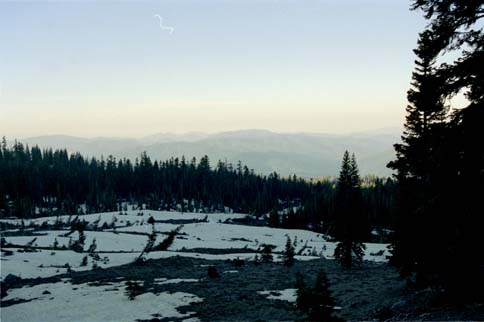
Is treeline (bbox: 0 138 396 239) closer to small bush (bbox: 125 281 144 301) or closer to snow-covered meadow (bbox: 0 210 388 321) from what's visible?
snow-covered meadow (bbox: 0 210 388 321)

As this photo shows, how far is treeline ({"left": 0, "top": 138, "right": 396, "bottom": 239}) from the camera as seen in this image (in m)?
112

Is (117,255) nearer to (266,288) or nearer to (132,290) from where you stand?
(132,290)

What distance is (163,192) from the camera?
140750mm

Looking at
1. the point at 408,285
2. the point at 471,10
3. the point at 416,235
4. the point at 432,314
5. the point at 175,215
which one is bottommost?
the point at 175,215

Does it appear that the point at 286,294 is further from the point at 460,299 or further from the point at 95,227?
the point at 95,227

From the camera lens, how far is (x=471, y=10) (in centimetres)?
1127

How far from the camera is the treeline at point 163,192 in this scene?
112438 millimetres

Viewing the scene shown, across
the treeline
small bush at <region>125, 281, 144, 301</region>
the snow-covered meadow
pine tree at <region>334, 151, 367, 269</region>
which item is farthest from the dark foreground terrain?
the treeline

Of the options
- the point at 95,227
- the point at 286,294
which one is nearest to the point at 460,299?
the point at 286,294

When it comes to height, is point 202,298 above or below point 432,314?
below

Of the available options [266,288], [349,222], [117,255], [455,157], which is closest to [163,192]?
[117,255]

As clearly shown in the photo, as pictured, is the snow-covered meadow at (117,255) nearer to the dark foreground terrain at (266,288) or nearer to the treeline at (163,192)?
the dark foreground terrain at (266,288)

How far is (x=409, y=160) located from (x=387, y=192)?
376ft

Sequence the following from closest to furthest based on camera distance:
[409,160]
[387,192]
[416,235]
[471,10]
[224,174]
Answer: [471,10] < [416,235] < [409,160] < [387,192] < [224,174]
